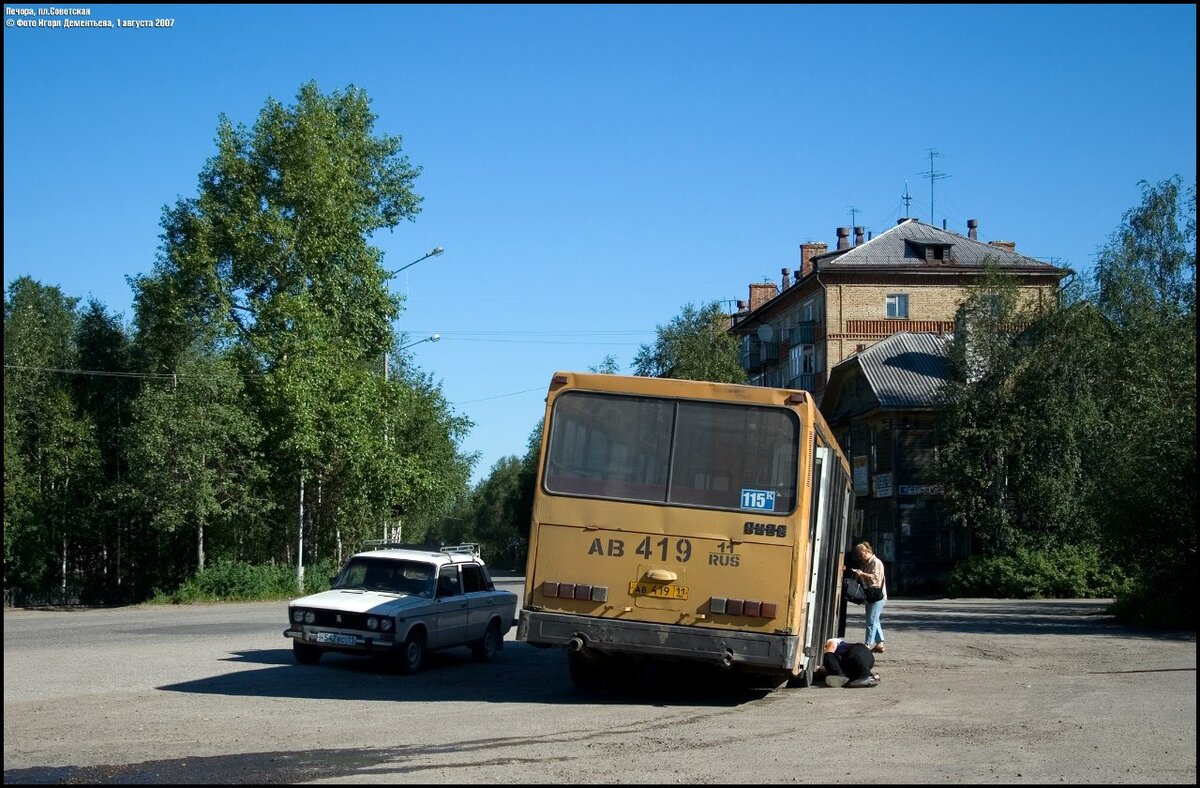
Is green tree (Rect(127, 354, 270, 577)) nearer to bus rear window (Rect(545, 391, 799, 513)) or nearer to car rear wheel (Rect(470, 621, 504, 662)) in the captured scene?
car rear wheel (Rect(470, 621, 504, 662))

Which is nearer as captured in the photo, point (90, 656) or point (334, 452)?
point (90, 656)

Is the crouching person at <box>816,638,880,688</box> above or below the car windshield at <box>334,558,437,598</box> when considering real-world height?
below

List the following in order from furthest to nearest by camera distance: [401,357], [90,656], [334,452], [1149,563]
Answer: [401,357]
[334,452]
[1149,563]
[90,656]

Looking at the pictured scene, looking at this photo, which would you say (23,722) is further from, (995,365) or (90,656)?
(995,365)

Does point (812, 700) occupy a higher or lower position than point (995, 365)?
lower

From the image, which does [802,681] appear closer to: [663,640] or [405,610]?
[663,640]

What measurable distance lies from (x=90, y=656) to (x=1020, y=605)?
26.3 metres

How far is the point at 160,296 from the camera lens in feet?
142

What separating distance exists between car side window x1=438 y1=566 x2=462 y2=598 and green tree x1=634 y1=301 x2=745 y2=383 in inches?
2036

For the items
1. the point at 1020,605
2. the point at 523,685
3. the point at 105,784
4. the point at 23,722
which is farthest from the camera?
the point at 1020,605

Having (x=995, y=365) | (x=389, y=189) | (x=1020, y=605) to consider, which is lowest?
(x=1020, y=605)

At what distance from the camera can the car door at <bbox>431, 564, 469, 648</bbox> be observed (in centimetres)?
1762

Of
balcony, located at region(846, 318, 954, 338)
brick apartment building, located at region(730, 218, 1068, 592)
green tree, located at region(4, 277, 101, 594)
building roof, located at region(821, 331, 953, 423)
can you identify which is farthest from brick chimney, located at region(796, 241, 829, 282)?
green tree, located at region(4, 277, 101, 594)

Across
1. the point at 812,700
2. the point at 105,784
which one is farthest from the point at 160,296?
the point at 105,784
